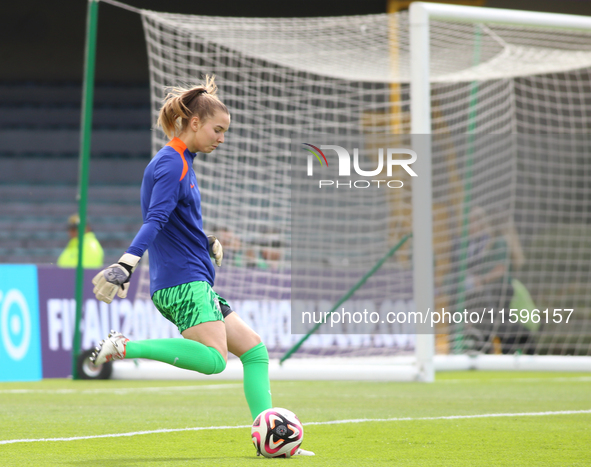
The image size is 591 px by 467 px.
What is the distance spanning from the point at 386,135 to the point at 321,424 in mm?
6295

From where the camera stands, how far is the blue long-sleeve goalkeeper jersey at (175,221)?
3.71 m

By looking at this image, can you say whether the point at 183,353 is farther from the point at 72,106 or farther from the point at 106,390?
the point at 72,106

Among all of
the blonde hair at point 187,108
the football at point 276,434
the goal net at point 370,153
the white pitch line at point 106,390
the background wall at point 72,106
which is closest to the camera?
the football at point 276,434

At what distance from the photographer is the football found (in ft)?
12.4

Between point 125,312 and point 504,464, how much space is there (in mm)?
6826

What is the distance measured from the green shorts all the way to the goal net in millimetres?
5113

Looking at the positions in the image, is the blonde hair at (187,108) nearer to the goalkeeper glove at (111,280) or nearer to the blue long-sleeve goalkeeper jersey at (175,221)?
the blue long-sleeve goalkeeper jersey at (175,221)

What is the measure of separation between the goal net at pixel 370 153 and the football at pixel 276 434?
4.99m

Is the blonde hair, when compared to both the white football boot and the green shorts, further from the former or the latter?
the white football boot

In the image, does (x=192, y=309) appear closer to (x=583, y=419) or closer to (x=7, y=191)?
(x=583, y=419)

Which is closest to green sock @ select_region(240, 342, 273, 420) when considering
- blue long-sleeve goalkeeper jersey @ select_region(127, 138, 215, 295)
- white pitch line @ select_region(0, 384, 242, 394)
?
blue long-sleeve goalkeeper jersey @ select_region(127, 138, 215, 295)

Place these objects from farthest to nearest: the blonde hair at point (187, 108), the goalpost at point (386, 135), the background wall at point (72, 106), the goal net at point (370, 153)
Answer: the background wall at point (72, 106), the goal net at point (370, 153), the goalpost at point (386, 135), the blonde hair at point (187, 108)

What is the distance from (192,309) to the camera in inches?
148

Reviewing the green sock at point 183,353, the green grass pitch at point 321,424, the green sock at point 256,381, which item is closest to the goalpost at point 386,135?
the green grass pitch at point 321,424
